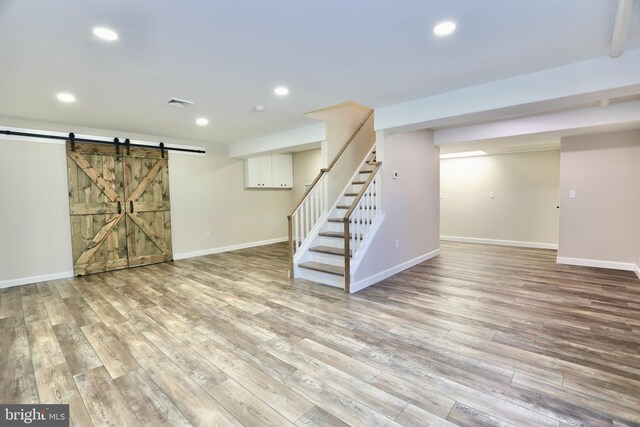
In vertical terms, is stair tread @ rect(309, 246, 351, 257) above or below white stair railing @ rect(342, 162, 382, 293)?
below

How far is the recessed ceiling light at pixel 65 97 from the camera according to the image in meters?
3.40

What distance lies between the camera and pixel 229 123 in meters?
4.90

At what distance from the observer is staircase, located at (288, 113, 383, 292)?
4102 mm

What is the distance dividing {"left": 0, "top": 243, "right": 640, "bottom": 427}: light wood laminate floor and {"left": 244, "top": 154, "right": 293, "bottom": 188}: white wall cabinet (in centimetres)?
341

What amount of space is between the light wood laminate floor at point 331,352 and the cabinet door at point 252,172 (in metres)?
3.32

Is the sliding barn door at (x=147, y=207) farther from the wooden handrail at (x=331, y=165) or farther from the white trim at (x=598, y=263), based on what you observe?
the white trim at (x=598, y=263)

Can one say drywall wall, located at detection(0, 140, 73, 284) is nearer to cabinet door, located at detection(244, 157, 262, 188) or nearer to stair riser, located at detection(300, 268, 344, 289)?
cabinet door, located at detection(244, 157, 262, 188)

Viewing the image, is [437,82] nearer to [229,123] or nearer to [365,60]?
[365,60]

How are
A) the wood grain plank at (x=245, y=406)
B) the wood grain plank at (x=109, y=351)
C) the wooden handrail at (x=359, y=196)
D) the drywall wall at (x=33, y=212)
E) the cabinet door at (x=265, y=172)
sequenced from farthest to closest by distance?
the cabinet door at (x=265, y=172)
the drywall wall at (x=33, y=212)
the wooden handrail at (x=359, y=196)
the wood grain plank at (x=109, y=351)
the wood grain plank at (x=245, y=406)

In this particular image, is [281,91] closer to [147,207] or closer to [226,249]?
[147,207]

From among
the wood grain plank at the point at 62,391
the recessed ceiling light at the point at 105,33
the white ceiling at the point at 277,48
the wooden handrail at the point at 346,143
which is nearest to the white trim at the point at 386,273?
the wooden handrail at the point at 346,143

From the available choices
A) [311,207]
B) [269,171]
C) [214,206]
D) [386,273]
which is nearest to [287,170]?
[269,171]

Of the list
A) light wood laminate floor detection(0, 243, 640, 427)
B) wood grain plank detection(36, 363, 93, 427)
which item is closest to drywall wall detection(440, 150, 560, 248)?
light wood laminate floor detection(0, 243, 640, 427)

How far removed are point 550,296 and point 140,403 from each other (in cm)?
424
